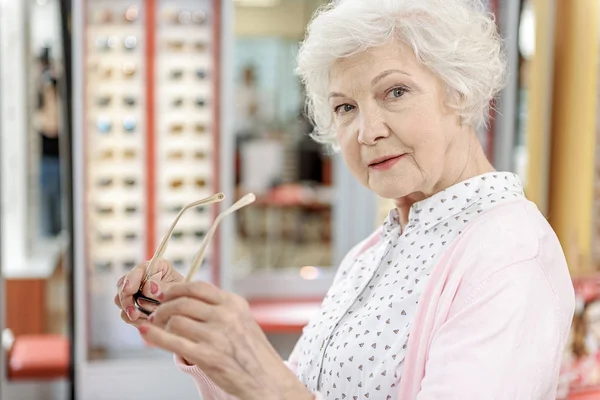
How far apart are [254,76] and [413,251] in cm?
692

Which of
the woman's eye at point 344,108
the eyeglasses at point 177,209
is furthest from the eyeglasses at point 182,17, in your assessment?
the woman's eye at point 344,108

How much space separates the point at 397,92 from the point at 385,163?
0.46 feet

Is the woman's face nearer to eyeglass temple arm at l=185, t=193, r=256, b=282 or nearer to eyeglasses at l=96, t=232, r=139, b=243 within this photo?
eyeglass temple arm at l=185, t=193, r=256, b=282

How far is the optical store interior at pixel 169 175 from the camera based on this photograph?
11.9ft

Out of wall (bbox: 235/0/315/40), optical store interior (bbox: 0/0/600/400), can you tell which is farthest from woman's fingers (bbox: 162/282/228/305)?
wall (bbox: 235/0/315/40)

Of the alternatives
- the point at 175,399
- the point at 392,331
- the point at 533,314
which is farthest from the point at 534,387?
the point at 175,399

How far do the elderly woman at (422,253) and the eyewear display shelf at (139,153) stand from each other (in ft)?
9.20

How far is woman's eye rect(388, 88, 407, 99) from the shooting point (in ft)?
4.47

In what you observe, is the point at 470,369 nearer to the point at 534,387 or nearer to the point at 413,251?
the point at 534,387

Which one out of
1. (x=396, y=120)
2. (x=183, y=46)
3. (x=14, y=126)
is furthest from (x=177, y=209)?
(x=396, y=120)

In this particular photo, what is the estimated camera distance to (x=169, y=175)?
14.3ft

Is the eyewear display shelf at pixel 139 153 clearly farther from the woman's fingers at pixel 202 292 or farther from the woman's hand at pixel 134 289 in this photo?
the woman's fingers at pixel 202 292

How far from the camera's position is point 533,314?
46.8 inches

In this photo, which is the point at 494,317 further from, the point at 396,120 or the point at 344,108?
the point at 344,108
